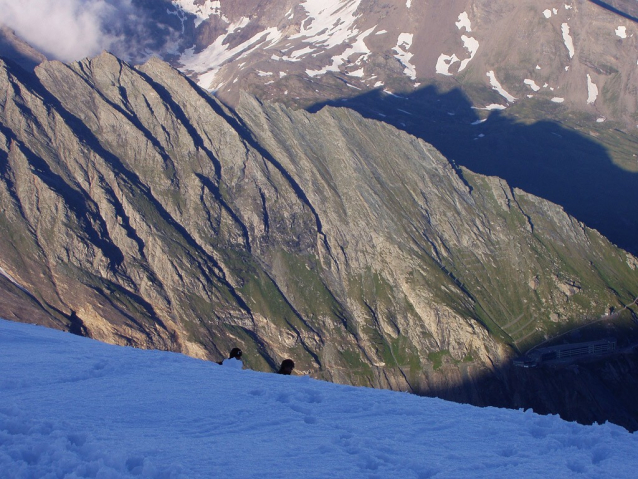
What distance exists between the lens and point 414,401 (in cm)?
1491

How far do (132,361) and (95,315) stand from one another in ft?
526

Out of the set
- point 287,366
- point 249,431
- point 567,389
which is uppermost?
point 249,431

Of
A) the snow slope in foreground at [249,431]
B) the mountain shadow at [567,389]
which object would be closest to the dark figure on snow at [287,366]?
the snow slope in foreground at [249,431]

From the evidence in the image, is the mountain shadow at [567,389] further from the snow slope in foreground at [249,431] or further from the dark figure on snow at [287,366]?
the snow slope in foreground at [249,431]

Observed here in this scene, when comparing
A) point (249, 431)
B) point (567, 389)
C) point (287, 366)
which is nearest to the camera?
point (249, 431)

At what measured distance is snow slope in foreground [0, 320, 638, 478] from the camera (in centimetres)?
991

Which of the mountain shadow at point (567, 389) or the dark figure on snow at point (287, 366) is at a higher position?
the dark figure on snow at point (287, 366)

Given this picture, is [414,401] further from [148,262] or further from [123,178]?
[123,178]

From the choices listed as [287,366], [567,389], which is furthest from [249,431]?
[567,389]

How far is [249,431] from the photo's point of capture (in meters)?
11.8

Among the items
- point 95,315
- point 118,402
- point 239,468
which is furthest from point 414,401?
point 95,315

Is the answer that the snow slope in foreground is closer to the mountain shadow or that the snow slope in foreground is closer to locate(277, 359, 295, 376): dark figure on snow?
locate(277, 359, 295, 376): dark figure on snow

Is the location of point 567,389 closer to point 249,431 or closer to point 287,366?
point 287,366

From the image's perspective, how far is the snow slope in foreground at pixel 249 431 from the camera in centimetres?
991
